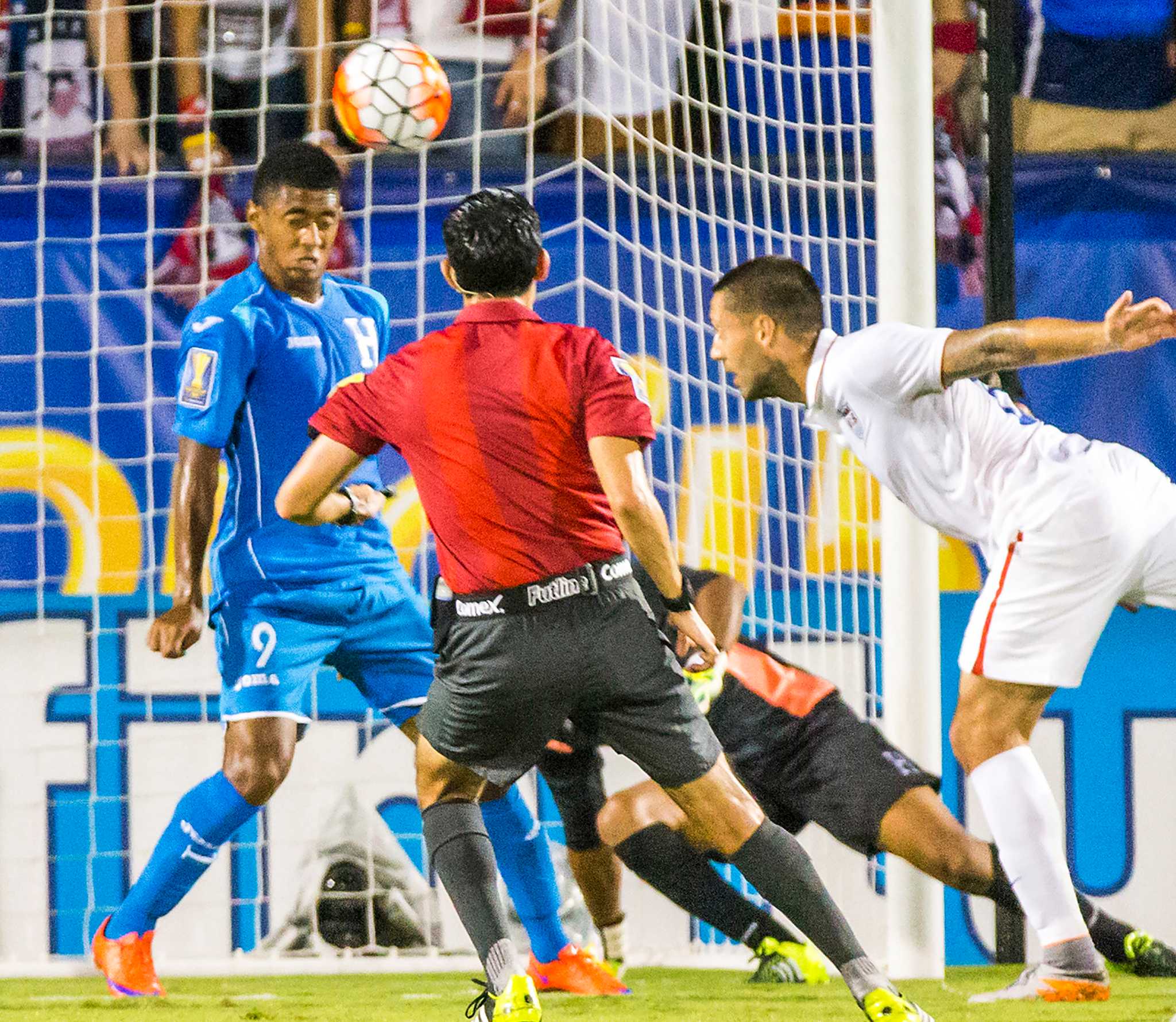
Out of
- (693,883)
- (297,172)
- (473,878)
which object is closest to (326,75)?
(297,172)

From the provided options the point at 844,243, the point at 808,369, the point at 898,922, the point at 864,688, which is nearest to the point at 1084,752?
the point at 864,688

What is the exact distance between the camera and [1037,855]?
3.45 metres

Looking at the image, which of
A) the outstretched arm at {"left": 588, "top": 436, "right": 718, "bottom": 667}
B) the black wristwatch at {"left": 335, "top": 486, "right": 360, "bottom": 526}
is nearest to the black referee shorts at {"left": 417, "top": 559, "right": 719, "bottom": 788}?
the outstretched arm at {"left": 588, "top": 436, "right": 718, "bottom": 667}

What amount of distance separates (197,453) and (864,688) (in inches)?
86.1

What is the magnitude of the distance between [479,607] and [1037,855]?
132 cm

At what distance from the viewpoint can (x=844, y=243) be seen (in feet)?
15.4

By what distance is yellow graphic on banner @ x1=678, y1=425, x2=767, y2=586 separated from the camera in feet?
16.4

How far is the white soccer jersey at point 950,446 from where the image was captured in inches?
136

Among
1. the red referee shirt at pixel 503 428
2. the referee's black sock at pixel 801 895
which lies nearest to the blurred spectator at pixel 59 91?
the red referee shirt at pixel 503 428

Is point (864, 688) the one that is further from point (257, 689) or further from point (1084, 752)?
point (257, 689)

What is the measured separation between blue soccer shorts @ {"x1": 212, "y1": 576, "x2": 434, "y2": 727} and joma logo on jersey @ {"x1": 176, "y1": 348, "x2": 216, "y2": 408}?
1.47 ft

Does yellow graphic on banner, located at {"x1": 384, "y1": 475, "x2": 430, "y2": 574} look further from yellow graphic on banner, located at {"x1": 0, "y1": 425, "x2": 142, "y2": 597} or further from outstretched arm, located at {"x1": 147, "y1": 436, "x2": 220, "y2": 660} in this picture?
outstretched arm, located at {"x1": 147, "y1": 436, "x2": 220, "y2": 660}

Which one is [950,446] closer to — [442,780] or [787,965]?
[442,780]

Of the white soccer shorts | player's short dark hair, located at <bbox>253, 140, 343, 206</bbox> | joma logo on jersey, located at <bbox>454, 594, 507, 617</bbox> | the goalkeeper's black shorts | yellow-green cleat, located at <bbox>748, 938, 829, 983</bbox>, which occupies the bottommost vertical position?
yellow-green cleat, located at <bbox>748, 938, 829, 983</bbox>
